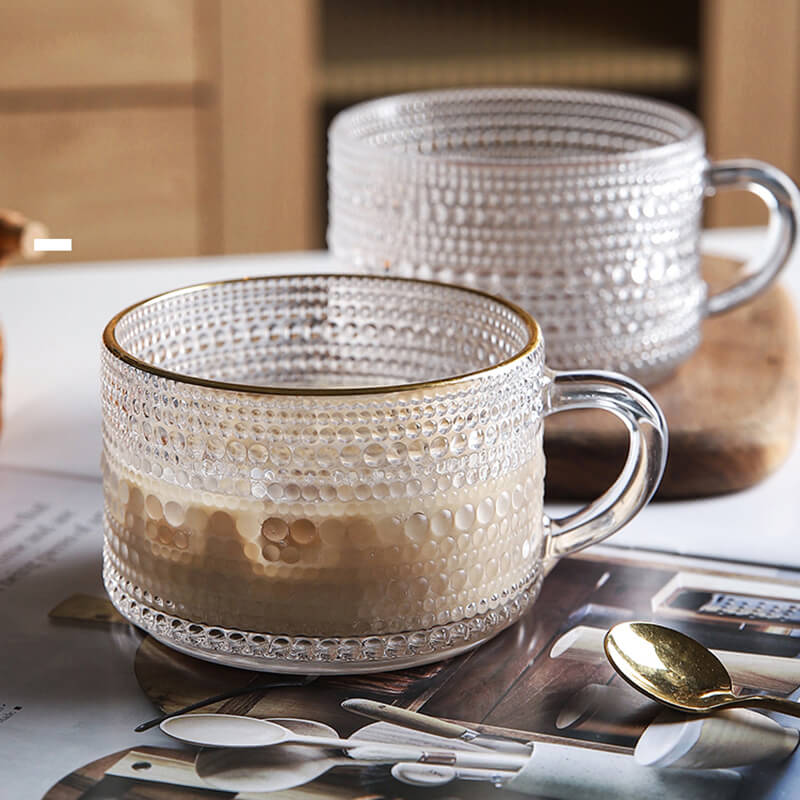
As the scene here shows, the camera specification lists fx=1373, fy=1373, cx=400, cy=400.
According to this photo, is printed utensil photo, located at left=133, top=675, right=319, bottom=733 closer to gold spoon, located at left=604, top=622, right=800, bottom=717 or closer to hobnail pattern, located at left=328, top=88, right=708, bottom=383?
gold spoon, located at left=604, top=622, right=800, bottom=717

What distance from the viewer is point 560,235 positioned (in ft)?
1.74

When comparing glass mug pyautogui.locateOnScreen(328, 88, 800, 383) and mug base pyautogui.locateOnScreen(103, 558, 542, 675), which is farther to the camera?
glass mug pyautogui.locateOnScreen(328, 88, 800, 383)

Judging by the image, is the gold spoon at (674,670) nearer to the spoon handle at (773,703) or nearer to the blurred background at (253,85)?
the spoon handle at (773,703)

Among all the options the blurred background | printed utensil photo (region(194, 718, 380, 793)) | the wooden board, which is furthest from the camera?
the blurred background

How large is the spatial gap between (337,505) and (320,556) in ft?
0.05

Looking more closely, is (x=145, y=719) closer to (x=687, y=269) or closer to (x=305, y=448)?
(x=305, y=448)

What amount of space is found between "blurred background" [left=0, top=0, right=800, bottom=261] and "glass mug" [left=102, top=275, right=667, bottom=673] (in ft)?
3.37

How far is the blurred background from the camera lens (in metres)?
1.36

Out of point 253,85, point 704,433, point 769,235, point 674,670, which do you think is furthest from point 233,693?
point 253,85

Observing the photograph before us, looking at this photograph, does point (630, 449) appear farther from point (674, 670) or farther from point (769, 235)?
point (769, 235)

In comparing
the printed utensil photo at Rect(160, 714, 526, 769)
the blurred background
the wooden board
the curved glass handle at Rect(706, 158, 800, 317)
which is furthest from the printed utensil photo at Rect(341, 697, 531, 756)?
the blurred background

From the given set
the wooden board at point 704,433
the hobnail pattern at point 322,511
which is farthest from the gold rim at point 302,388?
the wooden board at point 704,433

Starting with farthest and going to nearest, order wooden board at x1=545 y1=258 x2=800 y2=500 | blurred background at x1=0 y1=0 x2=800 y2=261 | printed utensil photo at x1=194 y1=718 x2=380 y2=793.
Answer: blurred background at x1=0 y1=0 x2=800 y2=261 < wooden board at x1=545 y1=258 x2=800 y2=500 < printed utensil photo at x1=194 y1=718 x2=380 y2=793

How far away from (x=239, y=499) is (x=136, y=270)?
0.45m
